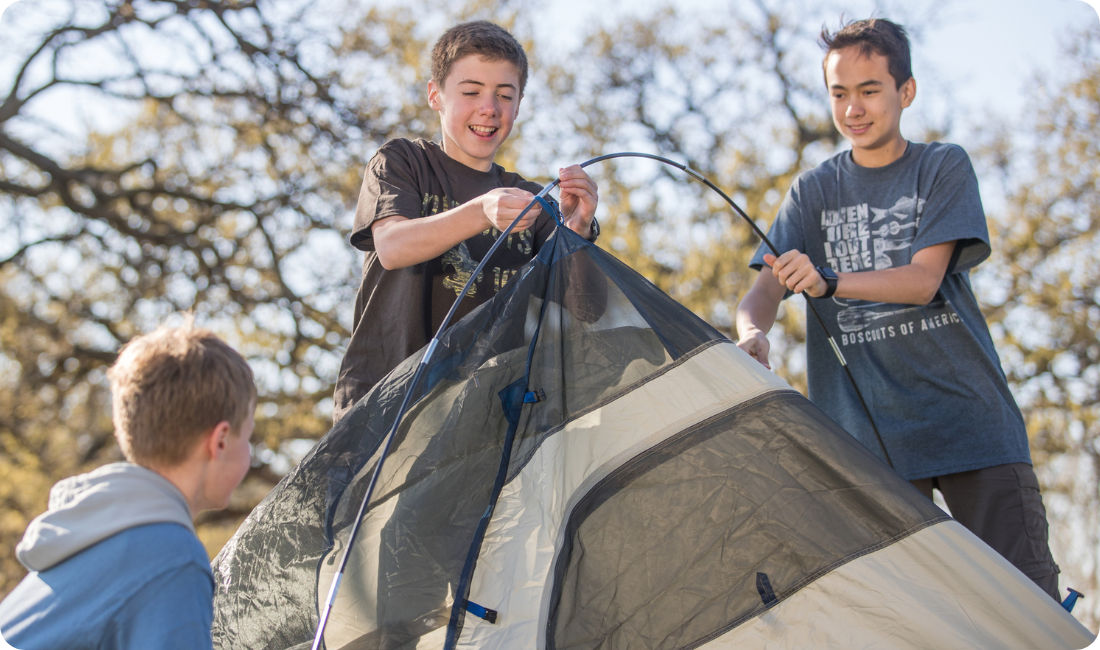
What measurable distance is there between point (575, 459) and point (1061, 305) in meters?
9.67

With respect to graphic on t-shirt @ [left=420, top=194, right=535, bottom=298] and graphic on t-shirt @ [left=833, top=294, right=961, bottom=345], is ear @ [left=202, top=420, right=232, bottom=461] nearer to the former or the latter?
graphic on t-shirt @ [left=420, top=194, right=535, bottom=298]

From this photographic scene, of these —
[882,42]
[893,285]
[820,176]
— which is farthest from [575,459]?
[882,42]

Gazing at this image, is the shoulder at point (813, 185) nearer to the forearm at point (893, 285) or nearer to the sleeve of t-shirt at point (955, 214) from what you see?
the sleeve of t-shirt at point (955, 214)

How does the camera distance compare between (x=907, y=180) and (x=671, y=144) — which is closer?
(x=907, y=180)

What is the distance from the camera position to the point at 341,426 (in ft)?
6.32

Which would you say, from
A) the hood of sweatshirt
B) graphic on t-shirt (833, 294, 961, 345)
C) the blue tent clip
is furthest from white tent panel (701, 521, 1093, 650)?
the hood of sweatshirt

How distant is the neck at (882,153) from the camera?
2.58 m

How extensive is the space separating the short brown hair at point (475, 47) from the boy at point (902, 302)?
36.6 inches

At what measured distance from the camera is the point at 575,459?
1.90m

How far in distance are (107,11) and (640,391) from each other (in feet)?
22.5

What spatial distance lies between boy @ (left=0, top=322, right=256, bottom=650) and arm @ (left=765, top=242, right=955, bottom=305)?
1394 mm

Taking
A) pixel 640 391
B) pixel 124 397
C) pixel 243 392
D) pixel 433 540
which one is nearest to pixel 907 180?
pixel 640 391

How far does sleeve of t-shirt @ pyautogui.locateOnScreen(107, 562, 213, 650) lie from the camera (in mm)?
1255

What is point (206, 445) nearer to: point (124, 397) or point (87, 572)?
point (124, 397)
